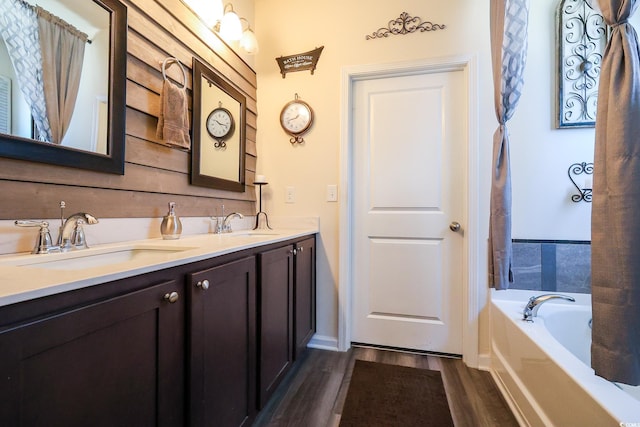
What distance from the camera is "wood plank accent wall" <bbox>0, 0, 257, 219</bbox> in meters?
0.90

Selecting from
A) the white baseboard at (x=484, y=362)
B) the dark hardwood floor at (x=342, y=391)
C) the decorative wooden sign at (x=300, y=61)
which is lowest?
the dark hardwood floor at (x=342, y=391)

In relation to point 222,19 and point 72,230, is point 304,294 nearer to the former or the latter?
point 72,230

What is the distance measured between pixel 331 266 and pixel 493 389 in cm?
116

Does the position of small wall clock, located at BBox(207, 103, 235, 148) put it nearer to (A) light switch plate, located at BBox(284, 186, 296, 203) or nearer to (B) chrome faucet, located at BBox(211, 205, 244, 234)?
(B) chrome faucet, located at BBox(211, 205, 244, 234)

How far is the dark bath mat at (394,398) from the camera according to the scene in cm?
131

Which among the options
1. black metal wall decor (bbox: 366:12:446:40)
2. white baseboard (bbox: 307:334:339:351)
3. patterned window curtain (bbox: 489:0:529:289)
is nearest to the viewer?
patterned window curtain (bbox: 489:0:529:289)

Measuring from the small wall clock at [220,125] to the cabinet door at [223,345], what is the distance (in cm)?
92

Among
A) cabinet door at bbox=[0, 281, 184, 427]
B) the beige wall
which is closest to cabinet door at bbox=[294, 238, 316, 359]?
the beige wall

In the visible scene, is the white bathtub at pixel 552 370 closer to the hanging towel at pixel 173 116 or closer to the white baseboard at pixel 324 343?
the white baseboard at pixel 324 343

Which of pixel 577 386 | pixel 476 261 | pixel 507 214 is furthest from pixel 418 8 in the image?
pixel 577 386

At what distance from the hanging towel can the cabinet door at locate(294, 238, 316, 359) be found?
84cm

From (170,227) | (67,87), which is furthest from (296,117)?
(67,87)

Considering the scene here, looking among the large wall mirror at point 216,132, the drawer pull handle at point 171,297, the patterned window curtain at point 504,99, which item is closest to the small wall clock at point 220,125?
the large wall mirror at point 216,132

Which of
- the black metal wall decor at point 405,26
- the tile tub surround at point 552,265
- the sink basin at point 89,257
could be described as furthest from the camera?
the black metal wall decor at point 405,26
